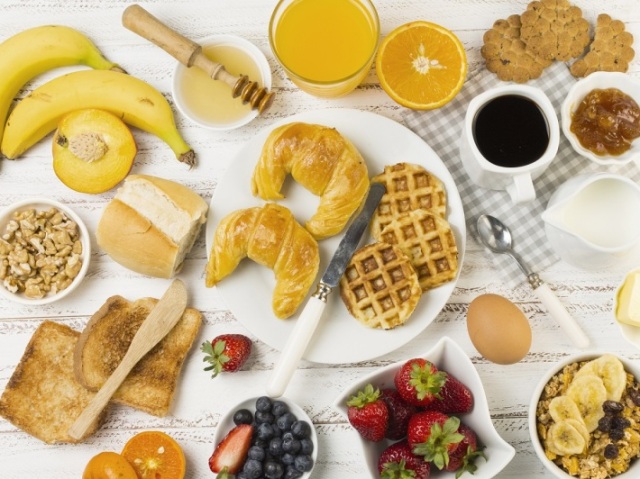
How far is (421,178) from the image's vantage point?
2.18 m

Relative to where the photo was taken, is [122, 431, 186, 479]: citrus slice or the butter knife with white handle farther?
[122, 431, 186, 479]: citrus slice

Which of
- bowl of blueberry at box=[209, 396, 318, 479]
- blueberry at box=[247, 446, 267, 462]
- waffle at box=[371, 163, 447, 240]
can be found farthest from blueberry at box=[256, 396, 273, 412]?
waffle at box=[371, 163, 447, 240]

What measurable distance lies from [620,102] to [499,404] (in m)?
0.98

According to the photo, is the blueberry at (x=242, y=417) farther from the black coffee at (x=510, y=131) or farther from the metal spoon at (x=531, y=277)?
the black coffee at (x=510, y=131)

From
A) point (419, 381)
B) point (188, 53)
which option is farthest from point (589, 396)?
point (188, 53)

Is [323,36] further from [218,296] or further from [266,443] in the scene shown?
[266,443]

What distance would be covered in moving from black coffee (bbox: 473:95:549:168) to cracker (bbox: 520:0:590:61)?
1.00ft

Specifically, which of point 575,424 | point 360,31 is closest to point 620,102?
point 360,31

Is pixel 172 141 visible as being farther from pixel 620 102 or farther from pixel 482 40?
pixel 620 102

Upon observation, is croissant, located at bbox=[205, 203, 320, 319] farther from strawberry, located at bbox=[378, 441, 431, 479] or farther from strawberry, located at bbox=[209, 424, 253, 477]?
strawberry, located at bbox=[378, 441, 431, 479]

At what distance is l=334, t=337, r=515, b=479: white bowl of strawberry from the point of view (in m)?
1.92

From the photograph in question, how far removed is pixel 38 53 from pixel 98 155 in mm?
405

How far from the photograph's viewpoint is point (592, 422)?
2014 millimetres

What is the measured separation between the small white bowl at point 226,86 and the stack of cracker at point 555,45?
0.71 meters
